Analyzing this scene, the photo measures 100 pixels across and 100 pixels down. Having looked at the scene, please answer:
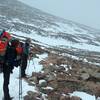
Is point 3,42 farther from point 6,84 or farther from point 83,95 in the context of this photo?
point 83,95

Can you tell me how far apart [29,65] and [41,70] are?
3.21 ft

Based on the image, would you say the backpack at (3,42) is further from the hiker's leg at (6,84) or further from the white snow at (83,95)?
the white snow at (83,95)

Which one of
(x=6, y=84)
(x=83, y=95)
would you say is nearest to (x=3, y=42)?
(x=6, y=84)

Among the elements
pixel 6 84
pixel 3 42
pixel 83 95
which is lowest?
pixel 83 95

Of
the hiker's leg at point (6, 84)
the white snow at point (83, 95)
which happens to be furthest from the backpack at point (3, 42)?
the white snow at point (83, 95)

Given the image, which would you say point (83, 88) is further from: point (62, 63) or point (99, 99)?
point (62, 63)

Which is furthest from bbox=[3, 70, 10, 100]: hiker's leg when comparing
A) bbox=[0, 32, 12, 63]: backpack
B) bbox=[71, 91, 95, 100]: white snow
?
bbox=[71, 91, 95, 100]: white snow

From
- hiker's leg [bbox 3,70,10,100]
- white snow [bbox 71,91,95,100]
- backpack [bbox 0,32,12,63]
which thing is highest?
backpack [bbox 0,32,12,63]

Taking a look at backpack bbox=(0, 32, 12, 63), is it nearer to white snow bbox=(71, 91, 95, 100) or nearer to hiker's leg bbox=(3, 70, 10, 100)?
hiker's leg bbox=(3, 70, 10, 100)

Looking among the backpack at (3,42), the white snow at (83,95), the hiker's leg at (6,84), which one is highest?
the backpack at (3,42)

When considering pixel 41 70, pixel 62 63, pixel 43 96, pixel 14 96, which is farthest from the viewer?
pixel 62 63

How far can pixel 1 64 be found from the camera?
11523mm

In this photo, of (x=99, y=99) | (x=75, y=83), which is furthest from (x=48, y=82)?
(x=99, y=99)

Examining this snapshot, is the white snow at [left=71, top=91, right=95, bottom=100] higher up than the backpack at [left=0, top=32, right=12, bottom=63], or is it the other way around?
the backpack at [left=0, top=32, right=12, bottom=63]
